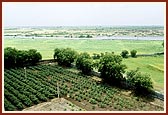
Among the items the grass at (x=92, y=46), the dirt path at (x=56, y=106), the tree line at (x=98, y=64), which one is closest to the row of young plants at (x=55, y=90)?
the dirt path at (x=56, y=106)

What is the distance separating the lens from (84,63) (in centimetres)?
1938

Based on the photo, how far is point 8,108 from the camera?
40.9 ft

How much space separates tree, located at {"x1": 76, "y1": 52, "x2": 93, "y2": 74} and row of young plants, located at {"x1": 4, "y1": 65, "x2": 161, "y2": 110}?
2.13ft

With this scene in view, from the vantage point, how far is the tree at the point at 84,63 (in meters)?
19.1

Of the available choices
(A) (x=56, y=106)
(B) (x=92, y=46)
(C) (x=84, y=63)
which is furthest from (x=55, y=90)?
(B) (x=92, y=46)

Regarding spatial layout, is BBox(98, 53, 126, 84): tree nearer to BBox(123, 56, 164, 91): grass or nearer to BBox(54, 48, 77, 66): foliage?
BBox(123, 56, 164, 91): grass

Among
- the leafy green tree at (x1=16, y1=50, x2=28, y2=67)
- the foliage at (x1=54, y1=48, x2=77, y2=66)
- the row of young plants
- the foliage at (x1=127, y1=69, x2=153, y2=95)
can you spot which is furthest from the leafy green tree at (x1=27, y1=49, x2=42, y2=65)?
the foliage at (x1=127, y1=69, x2=153, y2=95)

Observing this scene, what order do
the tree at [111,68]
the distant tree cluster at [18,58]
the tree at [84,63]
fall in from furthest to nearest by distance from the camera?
1. the distant tree cluster at [18,58]
2. the tree at [84,63]
3. the tree at [111,68]

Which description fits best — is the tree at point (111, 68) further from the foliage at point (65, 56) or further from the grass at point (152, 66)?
the foliage at point (65, 56)

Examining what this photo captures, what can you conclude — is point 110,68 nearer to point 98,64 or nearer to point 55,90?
point 98,64

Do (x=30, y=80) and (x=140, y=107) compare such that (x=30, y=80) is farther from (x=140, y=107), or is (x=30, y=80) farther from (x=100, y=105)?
(x=140, y=107)

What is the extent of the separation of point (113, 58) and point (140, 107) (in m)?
4.64

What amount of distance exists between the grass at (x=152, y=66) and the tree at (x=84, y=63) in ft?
11.8

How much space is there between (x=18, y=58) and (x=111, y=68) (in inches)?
309
